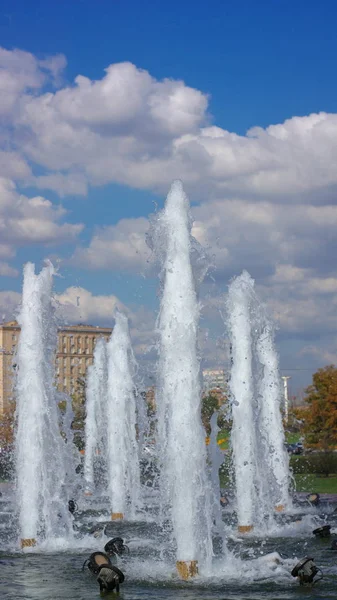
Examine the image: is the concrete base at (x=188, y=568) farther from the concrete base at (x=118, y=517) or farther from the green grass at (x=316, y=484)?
the green grass at (x=316, y=484)

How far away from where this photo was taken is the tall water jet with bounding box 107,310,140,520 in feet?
84.6

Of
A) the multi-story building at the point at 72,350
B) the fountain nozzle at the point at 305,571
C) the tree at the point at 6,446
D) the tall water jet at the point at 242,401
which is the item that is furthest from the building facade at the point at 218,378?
the multi-story building at the point at 72,350

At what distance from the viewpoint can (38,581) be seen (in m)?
15.5

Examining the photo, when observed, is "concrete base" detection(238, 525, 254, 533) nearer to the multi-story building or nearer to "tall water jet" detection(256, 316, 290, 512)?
"tall water jet" detection(256, 316, 290, 512)

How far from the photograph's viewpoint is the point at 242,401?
2170cm

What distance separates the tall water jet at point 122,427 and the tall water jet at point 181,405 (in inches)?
423

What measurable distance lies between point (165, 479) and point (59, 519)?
5923 millimetres

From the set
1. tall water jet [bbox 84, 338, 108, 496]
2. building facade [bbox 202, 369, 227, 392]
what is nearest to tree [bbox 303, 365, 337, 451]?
tall water jet [bbox 84, 338, 108, 496]

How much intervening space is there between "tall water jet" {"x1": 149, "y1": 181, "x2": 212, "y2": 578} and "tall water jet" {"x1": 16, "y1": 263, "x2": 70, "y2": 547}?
459 cm

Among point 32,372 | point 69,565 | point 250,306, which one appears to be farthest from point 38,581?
point 250,306

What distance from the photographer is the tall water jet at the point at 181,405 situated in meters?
14.2

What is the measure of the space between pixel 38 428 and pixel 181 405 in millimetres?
5675

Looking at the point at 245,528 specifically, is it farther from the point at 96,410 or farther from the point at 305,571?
the point at 96,410

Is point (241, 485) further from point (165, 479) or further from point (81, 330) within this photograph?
point (81, 330)
